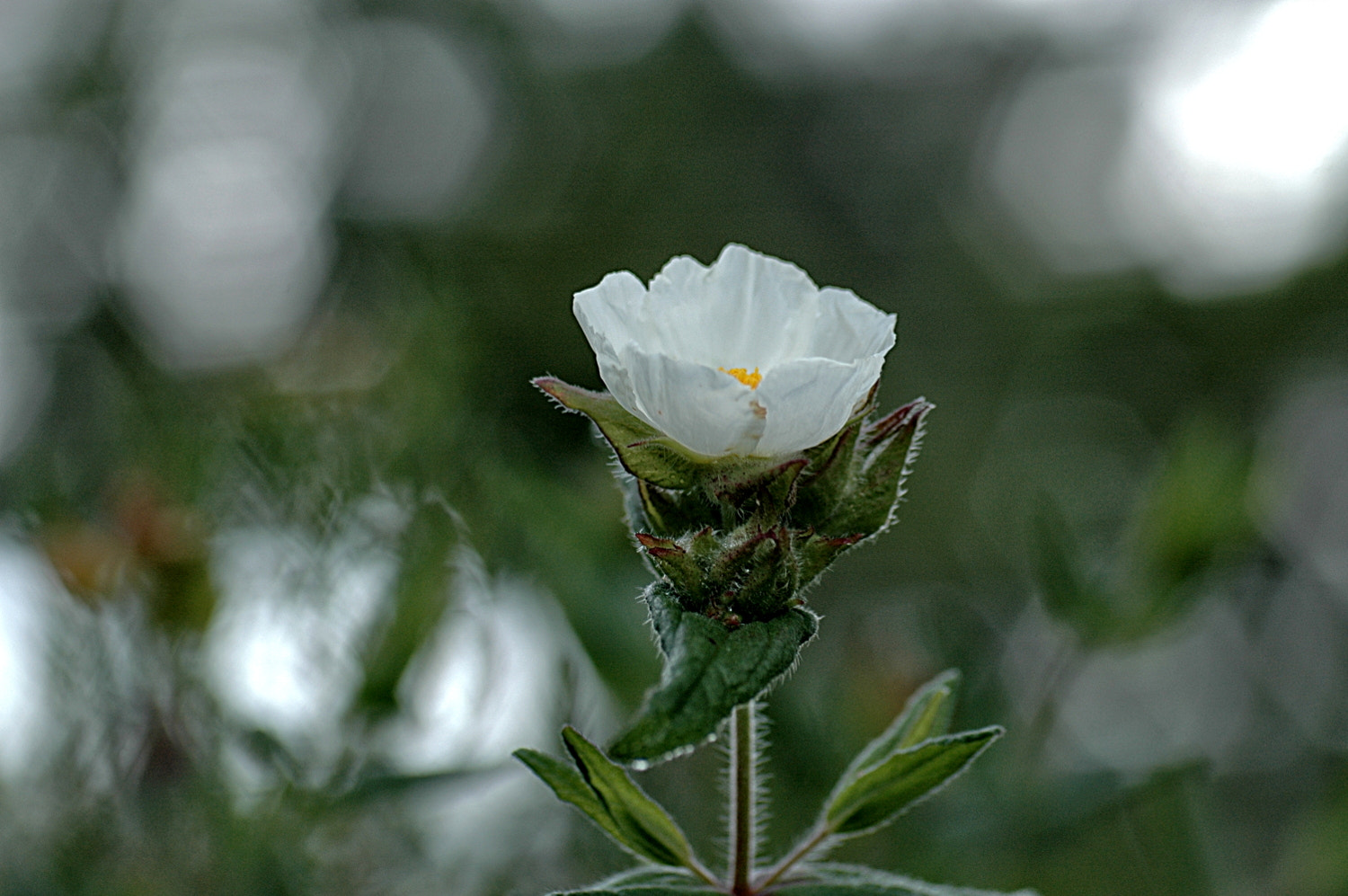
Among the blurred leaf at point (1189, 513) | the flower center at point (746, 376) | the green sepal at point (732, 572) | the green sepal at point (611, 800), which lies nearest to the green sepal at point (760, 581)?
the green sepal at point (732, 572)

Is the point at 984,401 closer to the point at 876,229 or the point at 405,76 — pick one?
the point at 876,229

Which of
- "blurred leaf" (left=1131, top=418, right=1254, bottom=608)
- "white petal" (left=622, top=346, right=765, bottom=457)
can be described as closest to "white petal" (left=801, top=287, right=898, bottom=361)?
"white petal" (left=622, top=346, right=765, bottom=457)

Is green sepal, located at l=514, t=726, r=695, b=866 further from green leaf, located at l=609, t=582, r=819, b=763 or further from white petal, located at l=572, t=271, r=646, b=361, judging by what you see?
white petal, located at l=572, t=271, r=646, b=361

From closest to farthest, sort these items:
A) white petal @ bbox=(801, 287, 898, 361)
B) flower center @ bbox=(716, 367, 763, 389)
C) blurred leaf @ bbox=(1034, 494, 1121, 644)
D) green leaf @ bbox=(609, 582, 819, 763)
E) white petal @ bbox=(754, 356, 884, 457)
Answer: green leaf @ bbox=(609, 582, 819, 763)
white petal @ bbox=(754, 356, 884, 457)
white petal @ bbox=(801, 287, 898, 361)
flower center @ bbox=(716, 367, 763, 389)
blurred leaf @ bbox=(1034, 494, 1121, 644)

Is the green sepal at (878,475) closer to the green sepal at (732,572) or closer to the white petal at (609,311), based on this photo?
the green sepal at (732,572)

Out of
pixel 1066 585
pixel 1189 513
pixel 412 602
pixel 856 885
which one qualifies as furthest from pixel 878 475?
pixel 1189 513

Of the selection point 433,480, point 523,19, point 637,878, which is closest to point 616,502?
point 433,480
